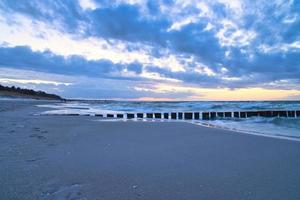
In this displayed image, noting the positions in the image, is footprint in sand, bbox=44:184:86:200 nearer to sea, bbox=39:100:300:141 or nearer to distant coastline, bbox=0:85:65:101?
sea, bbox=39:100:300:141

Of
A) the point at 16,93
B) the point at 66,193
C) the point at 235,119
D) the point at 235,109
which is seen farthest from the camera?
the point at 16,93

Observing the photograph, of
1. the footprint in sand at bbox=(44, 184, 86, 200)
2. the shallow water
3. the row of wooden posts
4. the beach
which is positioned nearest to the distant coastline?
the shallow water

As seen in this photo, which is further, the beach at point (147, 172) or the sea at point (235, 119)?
the sea at point (235, 119)

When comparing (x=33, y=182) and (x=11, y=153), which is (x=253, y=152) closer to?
(x=33, y=182)

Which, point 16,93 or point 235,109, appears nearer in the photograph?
point 235,109

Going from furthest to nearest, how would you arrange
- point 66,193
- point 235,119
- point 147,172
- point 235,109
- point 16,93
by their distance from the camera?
point 16,93 → point 235,109 → point 235,119 → point 147,172 → point 66,193

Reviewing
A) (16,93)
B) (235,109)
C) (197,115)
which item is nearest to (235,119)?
(197,115)

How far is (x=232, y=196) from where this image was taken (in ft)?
9.11

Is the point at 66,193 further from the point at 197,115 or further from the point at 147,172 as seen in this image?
the point at 197,115

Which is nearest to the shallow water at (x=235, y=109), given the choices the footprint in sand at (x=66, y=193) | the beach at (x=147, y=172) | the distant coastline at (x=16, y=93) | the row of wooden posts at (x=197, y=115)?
the row of wooden posts at (x=197, y=115)

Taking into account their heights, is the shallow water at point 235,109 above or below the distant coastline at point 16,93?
below

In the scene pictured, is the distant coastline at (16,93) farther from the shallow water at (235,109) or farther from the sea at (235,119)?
the sea at (235,119)

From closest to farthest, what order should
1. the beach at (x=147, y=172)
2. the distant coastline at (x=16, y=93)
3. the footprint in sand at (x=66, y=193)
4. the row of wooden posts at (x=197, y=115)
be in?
the footprint in sand at (x=66, y=193) < the beach at (x=147, y=172) < the row of wooden posts at (x=197, y=115) < the distant coastline at (x=16, y=93)

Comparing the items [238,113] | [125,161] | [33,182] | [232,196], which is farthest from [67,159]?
[238,113]
